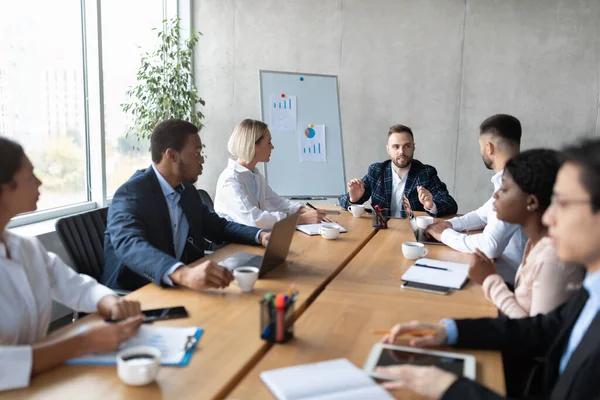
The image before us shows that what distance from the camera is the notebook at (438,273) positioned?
2094 millimetres

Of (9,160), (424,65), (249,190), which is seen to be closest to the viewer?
(9,160)

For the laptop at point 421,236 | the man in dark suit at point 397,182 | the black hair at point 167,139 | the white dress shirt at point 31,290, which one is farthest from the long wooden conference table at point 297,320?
the man in dark suit at point 397,182

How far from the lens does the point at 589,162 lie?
1137 millimetres

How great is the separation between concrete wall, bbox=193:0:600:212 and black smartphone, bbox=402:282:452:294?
133 inches

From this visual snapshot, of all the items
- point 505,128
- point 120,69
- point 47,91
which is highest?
point 120,69

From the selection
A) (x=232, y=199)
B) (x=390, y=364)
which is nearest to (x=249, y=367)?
(x=390, y=364)

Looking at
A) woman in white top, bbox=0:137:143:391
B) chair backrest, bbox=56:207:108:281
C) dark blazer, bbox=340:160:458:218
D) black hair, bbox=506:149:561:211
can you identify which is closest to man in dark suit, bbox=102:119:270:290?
chair backrest, bbox=56:207:108:281

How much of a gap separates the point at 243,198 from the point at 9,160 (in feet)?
6.20

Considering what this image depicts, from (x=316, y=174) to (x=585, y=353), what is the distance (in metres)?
3.65

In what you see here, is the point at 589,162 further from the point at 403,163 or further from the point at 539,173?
the point at 403,163

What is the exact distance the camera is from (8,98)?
11.8 feet

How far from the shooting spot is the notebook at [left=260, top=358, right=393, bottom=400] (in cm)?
118

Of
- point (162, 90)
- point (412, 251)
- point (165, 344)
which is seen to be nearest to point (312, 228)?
point (412, 251)

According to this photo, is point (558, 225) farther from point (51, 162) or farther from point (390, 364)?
point (51, 162)
